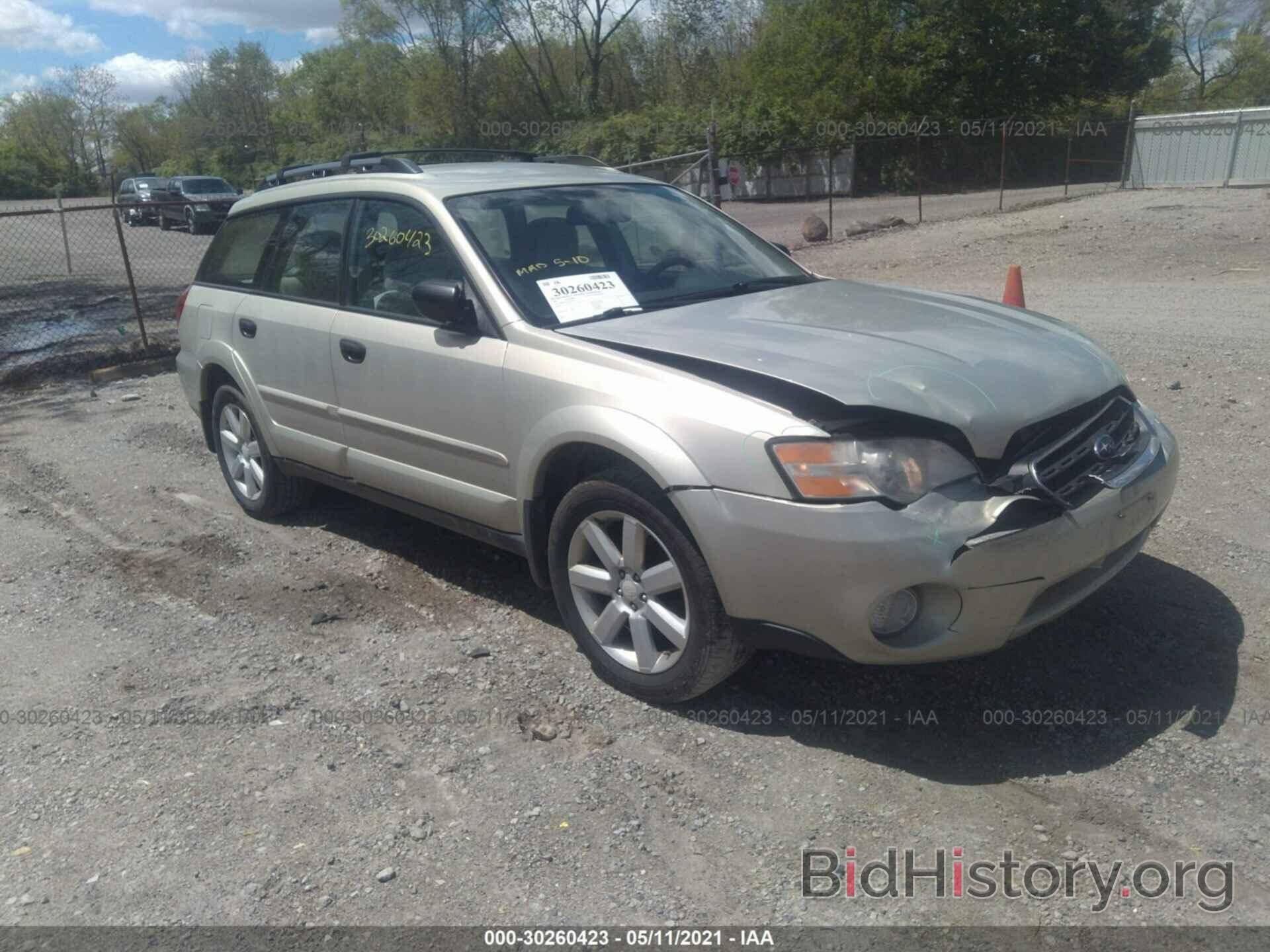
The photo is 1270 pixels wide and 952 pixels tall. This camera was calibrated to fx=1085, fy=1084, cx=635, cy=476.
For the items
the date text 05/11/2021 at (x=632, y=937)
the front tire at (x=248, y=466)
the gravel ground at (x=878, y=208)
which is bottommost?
the gravel ground at (x=878, y=208)

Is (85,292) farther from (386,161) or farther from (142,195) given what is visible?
(142,195)

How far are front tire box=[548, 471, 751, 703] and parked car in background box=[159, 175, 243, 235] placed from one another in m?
26.1

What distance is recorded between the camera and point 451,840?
10.3 feet

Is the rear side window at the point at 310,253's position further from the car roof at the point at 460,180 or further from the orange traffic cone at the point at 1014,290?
the orange traffic cone at the point at 1014,290

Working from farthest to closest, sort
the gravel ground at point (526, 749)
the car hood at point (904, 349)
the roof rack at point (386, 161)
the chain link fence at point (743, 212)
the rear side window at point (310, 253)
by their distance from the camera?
1. the chain link fence at point (743, 212)
2. the roof rack at point (386, 161)
3. the rear side window at point (310, 253)
4. the car hood at point (904, 349)
5. the gravel ground at point (526, 749)

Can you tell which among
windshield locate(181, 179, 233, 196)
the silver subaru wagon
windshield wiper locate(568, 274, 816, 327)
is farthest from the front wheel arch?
windshield locate(181, 179, 233, 196)

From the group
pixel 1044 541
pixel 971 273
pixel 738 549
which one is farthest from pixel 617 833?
pixel 971 273

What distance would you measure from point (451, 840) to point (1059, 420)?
7.48 ft

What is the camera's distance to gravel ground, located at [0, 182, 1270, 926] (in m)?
2.93

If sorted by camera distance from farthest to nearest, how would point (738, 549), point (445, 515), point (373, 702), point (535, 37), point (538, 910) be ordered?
point (535, 37) → point (445, 515) → point (373, 702) → point (738, 549) → point (538, 910)

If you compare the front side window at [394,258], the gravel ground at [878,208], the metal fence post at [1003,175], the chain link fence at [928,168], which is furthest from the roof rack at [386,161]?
the chain link fence at [928,168]

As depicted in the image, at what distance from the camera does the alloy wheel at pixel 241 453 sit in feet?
19.4

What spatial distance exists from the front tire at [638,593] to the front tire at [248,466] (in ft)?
7.84

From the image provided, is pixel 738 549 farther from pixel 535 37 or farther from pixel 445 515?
pixel 535 37
